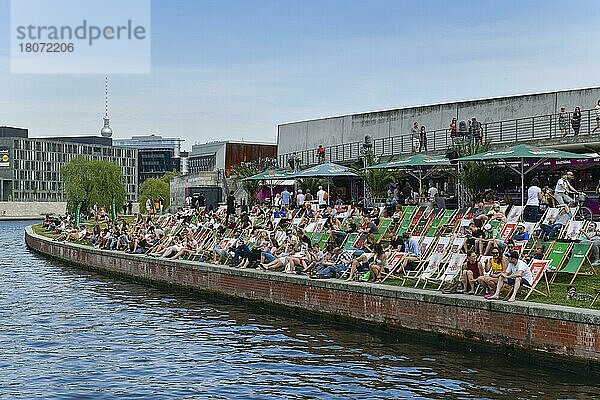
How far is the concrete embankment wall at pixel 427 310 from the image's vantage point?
1398cm

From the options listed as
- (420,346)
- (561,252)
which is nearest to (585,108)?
(561,252)

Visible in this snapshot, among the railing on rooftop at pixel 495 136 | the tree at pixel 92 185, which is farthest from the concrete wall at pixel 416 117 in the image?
the tree at pixel 92 185

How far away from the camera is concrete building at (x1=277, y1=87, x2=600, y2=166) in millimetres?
36312

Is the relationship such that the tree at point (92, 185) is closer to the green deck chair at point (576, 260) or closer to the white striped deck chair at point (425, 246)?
the white striped deck chair at point (425, 246)

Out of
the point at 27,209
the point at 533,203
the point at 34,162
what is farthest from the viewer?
the point at 34,162

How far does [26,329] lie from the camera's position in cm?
2019

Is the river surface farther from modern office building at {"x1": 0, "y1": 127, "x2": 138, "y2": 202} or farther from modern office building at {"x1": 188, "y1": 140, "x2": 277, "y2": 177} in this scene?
modern office building at {"x1": 0, "y1": 127, "x2": 138, "y2": 202}

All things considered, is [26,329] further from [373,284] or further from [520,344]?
[520,344]

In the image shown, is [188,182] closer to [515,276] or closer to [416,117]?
[416,117]

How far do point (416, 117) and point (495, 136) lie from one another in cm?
562

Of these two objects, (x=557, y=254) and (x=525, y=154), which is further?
(x=525, y=154)

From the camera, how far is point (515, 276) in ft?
51.8

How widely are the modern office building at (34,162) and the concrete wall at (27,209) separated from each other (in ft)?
14.3

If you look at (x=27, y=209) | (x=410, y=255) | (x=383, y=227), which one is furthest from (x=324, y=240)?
(x=27, y=209)
